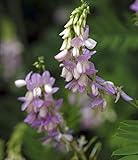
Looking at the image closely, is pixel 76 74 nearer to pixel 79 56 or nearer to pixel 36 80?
pixel 79 56

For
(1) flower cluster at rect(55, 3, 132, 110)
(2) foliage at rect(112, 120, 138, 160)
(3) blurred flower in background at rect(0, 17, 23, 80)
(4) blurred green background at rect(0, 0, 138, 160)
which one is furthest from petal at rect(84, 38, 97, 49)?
(3) blurred flower in background at rect(0, 17, 23, 80)

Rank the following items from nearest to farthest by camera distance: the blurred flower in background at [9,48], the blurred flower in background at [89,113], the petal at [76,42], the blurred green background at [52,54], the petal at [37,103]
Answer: the petal at [76,42], the petal at [37,103], the blurred green background at [52,54], the blurred flower in background at [89,113], the blurred flower in background at [9,48]

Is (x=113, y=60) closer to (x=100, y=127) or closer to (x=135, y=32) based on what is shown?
(x=100, y=127)

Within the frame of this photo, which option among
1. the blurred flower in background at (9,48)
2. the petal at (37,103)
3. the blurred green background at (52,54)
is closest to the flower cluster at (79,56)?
the petal at (37,103)

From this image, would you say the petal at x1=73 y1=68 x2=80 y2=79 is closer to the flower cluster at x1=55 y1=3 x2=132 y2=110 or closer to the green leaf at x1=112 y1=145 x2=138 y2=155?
the flower cluster at x1=55 y1=3 x2=132 y2=110

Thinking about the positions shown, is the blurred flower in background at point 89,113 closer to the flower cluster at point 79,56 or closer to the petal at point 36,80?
the petal at point 36,80

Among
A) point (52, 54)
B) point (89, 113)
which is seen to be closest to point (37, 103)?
point (89, 113)
